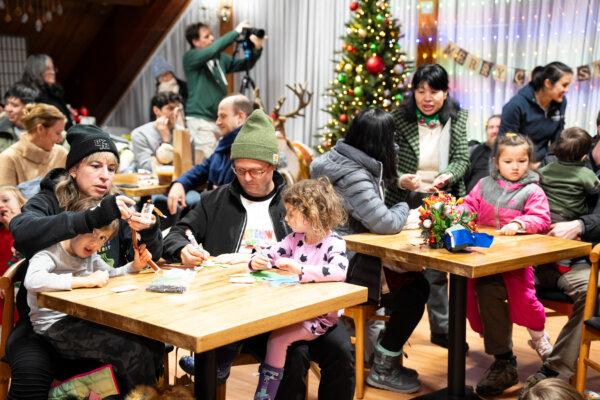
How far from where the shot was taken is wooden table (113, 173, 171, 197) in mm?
5273

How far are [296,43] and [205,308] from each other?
7.07m

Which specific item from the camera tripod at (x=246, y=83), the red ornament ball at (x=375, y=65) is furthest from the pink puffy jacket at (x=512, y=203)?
the camera tripod at (x=246, y=83)

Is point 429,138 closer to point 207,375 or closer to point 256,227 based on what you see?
point 256,227

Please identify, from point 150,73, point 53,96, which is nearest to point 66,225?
point 53,96

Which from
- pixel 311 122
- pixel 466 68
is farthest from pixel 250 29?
pixel 466 68

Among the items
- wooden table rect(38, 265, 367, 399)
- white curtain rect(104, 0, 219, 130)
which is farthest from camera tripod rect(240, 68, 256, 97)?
wooden table rect(38, 265, 367, 399)

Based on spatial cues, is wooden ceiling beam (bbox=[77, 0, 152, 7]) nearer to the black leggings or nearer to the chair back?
the black leggings

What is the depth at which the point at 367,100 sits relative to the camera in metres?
7.59

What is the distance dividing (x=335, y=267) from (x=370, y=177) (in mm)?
984

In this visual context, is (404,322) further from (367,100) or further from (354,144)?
(367,100)

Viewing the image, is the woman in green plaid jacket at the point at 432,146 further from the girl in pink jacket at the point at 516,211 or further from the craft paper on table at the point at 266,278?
the craft paper on table at the point at 266,278

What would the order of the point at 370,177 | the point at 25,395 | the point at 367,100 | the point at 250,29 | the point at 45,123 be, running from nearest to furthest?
the point at 25,395
the point at 370,177
the point at 45,123
the point at 367,100
the point at 250,29

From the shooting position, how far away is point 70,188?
294 centimetres

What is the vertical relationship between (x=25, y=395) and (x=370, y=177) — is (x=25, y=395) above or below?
below
